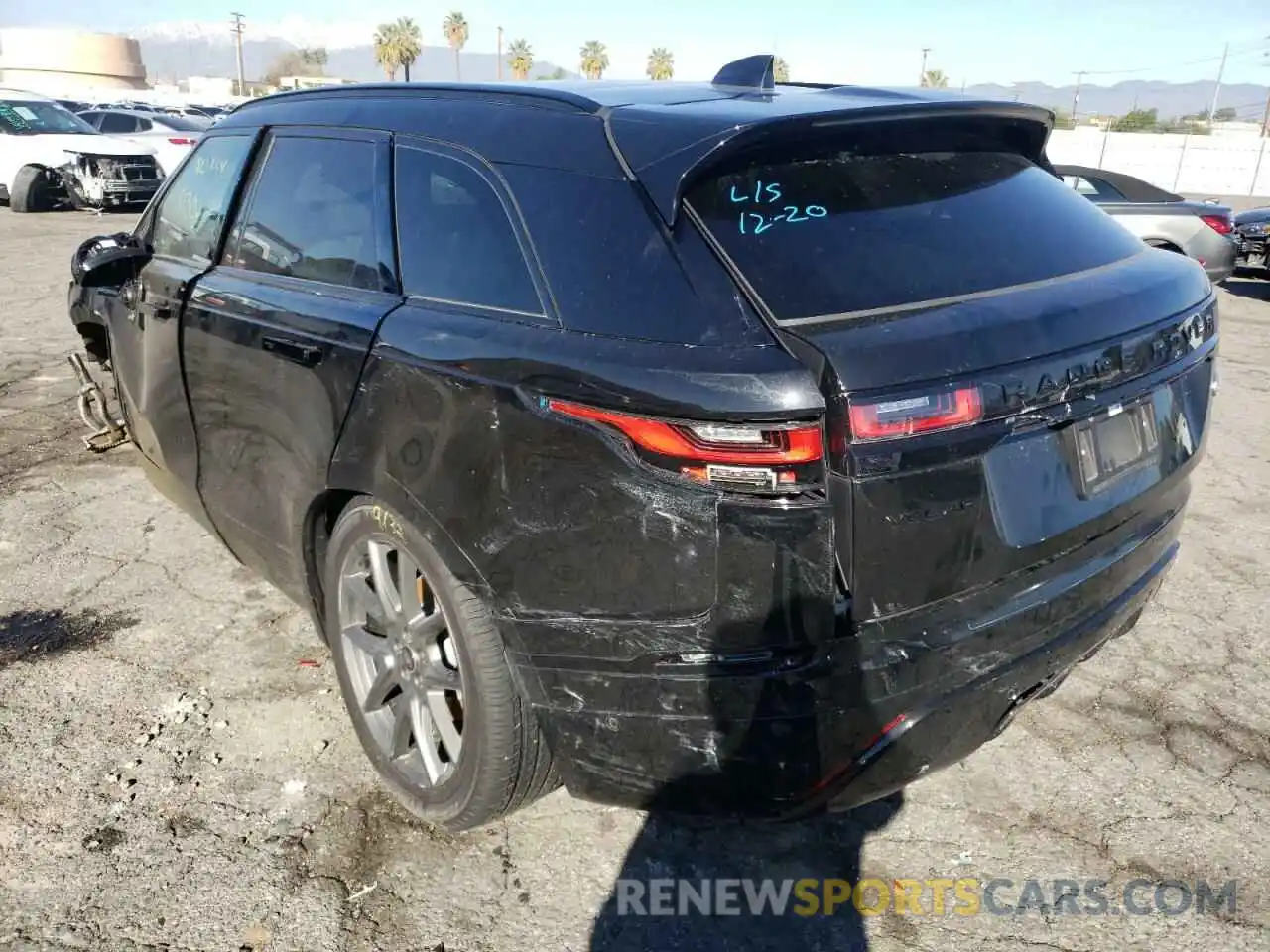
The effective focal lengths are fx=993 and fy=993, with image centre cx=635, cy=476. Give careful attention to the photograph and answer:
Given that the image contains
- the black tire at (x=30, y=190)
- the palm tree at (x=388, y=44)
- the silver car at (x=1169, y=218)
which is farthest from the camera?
the palm tree at (x=388, y=44)

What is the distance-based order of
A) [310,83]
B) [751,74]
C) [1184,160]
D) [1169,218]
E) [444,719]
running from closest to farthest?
[444,719] → [751,74] → [1169,218] → [1184,160] → [310,83]

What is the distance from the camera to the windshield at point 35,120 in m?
16.7

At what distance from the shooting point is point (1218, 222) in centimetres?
1049

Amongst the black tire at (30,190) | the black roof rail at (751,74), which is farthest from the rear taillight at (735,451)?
the black tire at (30,190)

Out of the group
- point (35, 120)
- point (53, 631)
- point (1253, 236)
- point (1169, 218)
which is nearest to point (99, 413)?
point (53, 631)

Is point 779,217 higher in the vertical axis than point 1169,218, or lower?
higher

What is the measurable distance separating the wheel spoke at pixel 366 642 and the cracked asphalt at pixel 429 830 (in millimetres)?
369

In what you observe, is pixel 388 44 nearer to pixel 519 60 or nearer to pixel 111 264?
pixel 519 60

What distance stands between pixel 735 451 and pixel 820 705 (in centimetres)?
51

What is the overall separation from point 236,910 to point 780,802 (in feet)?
4.30

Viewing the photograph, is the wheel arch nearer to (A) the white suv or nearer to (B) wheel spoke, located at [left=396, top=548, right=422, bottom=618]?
(B) wheel spoke, located at [left=396, top=548, right=422, bottom=618]

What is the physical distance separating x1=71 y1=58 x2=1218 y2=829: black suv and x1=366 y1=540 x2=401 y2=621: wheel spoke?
14mm

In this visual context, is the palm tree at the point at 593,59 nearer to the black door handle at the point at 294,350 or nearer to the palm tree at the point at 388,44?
the palm tree at the point at 388,44

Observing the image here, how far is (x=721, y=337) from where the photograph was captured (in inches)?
71.8
